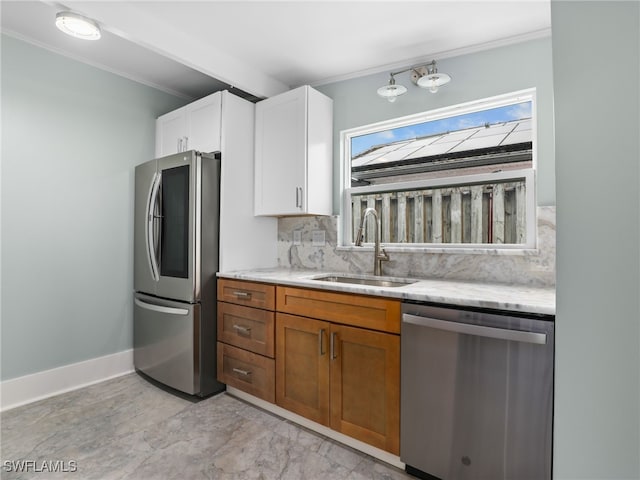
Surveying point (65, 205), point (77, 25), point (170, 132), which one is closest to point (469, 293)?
point (77, 25)

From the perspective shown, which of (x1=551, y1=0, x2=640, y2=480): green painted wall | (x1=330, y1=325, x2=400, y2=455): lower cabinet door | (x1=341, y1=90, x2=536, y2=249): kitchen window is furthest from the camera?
(x1=341, y1=90, x2=536, y2=249): kitchen window

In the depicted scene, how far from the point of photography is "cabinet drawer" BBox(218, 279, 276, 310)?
88.7 inches

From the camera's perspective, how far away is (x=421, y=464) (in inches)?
64.1

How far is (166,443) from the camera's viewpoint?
196cm

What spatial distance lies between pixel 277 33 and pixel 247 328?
1952 millimetres

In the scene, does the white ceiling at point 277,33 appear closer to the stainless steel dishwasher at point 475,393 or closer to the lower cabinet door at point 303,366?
the stainless steel dishwasher at point 475,393

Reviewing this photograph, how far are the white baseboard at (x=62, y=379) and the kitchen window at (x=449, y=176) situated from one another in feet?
7.06

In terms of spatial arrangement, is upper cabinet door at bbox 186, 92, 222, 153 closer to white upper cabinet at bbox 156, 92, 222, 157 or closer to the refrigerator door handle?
white upper cabinet at bbox 156, 92, 222, 157

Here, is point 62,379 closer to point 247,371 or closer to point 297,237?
point 247,371

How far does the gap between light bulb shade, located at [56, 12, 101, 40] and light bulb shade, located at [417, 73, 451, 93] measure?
196 cm

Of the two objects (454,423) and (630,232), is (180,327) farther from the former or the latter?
(630,232)

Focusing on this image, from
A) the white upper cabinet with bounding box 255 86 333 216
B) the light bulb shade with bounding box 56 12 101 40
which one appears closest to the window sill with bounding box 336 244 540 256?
the white upper cabinet with bounding box 255 86 333 216

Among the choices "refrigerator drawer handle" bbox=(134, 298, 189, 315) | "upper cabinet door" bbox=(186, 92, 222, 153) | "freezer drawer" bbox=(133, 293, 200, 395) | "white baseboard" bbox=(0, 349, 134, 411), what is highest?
"upper cabinet door" bbox=(186, 92, 222, 153)

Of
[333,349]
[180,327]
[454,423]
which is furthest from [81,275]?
[454,423]
